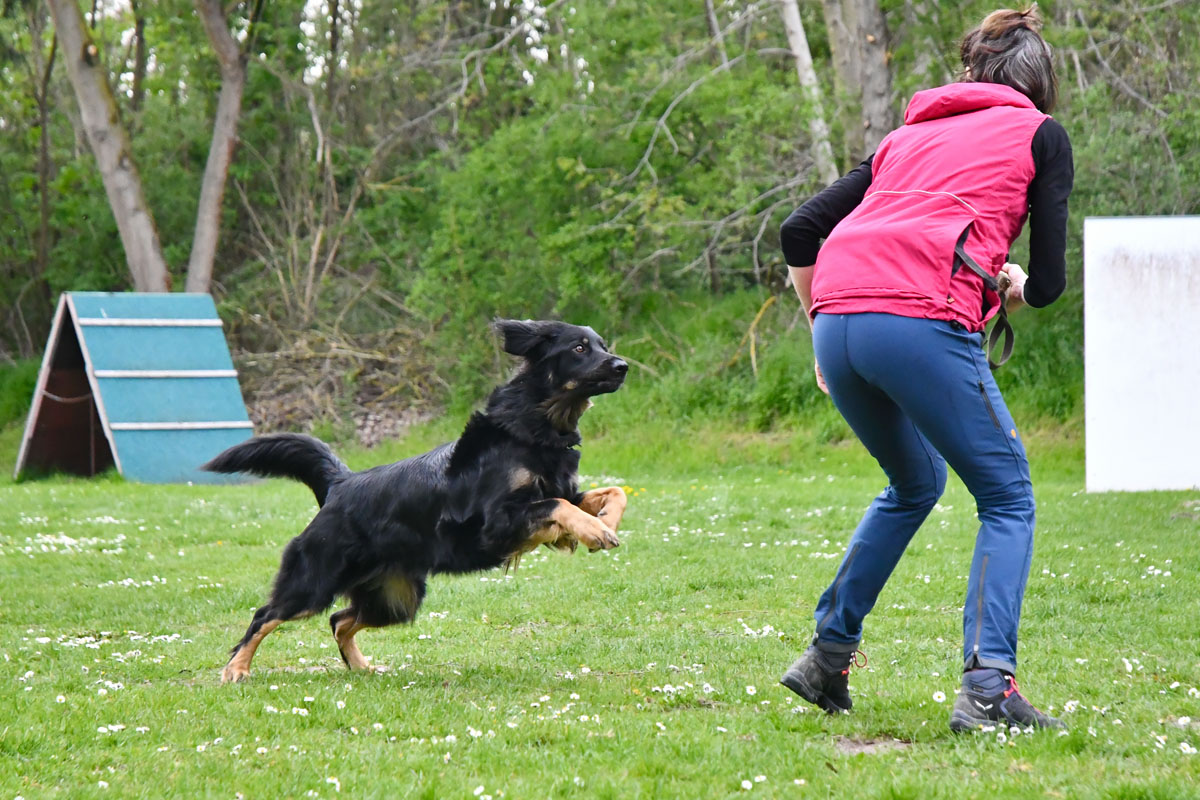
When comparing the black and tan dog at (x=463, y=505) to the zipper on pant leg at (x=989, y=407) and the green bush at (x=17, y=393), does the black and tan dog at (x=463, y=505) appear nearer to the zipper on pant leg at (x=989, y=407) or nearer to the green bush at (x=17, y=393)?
the zipper on pant leg at (x=989, y=407)

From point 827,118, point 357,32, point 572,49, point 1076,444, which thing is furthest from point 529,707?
point 357,32

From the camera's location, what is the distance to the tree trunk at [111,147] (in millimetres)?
20812

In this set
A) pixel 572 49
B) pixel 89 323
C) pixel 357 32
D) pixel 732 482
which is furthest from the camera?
pixel 357 32

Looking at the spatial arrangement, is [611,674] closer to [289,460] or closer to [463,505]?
[463,505]

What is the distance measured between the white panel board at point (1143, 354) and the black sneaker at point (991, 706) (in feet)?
30.1

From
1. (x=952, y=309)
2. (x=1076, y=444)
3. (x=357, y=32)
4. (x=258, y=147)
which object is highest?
(x=357, y=32)

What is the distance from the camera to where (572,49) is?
62.4 feet

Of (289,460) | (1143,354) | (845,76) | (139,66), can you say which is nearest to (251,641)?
(289,460)

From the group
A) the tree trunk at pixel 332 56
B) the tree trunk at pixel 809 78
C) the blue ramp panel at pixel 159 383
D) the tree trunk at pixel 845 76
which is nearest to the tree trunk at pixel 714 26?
the tree trunk at pixel 809 78

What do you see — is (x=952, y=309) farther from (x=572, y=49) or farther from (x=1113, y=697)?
(x=572, y=49)

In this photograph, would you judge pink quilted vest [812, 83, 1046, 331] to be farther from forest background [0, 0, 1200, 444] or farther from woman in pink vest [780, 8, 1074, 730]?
forest background [0, 0, 1200, 444]

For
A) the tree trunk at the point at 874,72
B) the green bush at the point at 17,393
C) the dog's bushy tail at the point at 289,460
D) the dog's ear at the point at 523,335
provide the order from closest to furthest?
the dog's ear at the point at 523,335 → the dog's bushy tail at the point at 289,460 → the tree trunk at the point at 874,72 → the green bush at the point at 17,393

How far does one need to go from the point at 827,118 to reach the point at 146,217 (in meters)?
12.5

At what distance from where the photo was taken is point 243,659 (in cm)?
529
